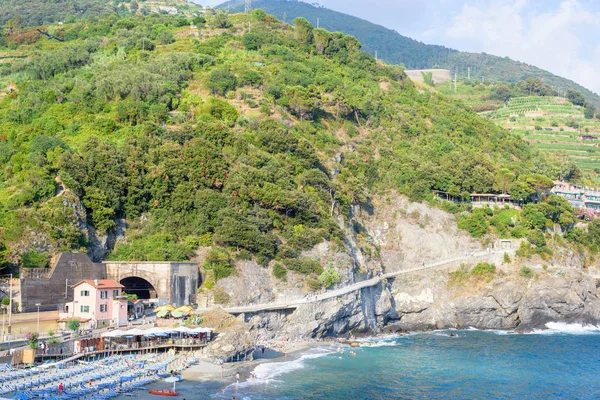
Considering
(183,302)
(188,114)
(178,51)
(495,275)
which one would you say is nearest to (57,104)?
(188,114)

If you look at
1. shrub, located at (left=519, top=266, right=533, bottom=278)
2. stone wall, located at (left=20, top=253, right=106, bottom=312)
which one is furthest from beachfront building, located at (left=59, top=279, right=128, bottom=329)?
shrub, located at (left=519, top=266, right=533, bottom=278)

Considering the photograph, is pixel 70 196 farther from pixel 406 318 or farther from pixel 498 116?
pixel 498 116

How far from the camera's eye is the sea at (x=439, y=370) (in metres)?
48.6

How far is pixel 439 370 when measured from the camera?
56.9 meters

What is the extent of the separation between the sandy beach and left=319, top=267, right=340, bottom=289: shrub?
24.1 ft

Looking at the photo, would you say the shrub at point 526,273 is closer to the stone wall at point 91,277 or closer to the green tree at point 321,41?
the stone wall at point 91,277

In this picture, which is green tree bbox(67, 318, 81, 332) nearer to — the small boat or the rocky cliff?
the small boat

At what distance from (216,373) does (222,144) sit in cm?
3363

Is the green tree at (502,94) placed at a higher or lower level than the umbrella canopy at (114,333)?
higher

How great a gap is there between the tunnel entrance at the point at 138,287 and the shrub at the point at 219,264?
509 cm

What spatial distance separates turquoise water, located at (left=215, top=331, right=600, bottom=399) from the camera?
4862cm

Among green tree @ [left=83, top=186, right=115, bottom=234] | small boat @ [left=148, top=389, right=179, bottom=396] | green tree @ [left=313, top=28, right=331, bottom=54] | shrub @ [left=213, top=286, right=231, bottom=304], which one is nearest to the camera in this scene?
small boat @ [left=148, top=389, right=179, bottom=396]

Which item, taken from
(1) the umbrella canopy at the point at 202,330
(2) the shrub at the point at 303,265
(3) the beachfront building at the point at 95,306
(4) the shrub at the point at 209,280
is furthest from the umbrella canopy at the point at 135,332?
(2) the shrub at the point at 303,265

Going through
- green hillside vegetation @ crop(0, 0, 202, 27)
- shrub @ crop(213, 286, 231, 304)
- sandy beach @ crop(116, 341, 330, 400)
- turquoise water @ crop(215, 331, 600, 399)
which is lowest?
turquoise water @ crop(215, 331, 600, 399)
